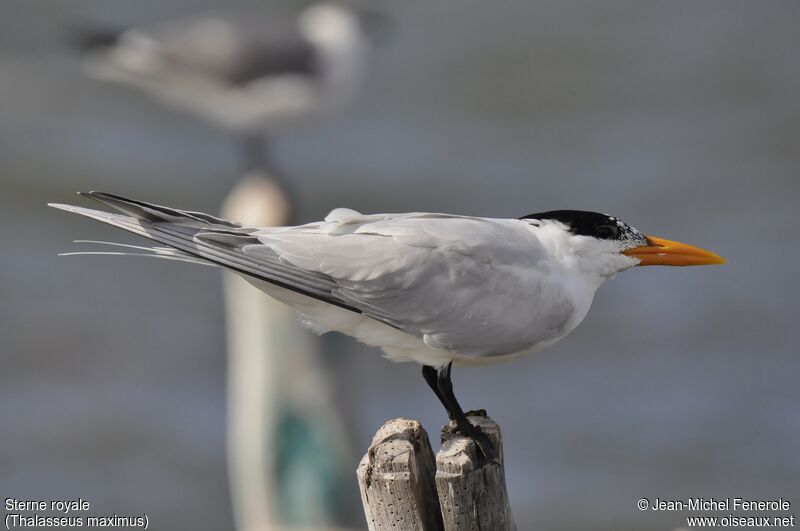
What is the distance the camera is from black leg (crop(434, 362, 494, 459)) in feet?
12.7

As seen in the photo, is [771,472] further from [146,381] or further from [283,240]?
[283,240]

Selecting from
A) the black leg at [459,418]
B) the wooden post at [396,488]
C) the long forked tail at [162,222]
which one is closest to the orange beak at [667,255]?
the black leg at [459,418]

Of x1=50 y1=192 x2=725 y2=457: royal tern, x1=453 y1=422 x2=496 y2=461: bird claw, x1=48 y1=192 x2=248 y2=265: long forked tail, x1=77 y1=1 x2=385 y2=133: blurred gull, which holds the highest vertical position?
x1=77 y1=1 x2=385 y2=133: blurred gull

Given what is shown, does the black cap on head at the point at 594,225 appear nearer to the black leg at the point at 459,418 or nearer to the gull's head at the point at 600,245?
the gull's head at the point at 600,245

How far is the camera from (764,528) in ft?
25.3

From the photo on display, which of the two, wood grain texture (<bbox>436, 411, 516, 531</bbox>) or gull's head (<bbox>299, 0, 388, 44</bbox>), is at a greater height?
gull's head (<bbox>299, 0, 388, 44</bbox>)

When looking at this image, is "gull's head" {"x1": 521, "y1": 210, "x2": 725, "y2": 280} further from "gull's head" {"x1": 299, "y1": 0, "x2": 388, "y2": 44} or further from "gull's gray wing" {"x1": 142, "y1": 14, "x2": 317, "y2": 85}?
"gull's head" {"x1": 299, "y1": 0, "x2": 388, "y2": 44}

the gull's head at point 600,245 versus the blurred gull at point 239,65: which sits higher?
the blurred gull at point 239,65

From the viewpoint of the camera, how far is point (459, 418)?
13.1 ft

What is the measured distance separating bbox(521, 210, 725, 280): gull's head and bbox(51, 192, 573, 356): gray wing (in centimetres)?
16

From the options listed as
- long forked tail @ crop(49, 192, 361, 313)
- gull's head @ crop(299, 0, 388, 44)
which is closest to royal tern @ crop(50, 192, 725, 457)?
long forked tail @ crop(49, 192, 361, 313)

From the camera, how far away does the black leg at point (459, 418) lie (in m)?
3.86

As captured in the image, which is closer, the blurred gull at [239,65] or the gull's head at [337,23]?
the blurred gull at [239,65]

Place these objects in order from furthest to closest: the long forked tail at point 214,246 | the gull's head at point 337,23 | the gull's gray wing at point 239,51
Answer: the gull's head at point 337,23
the gull's gray wing at point 239,51
the long forked tail at point 214,246
